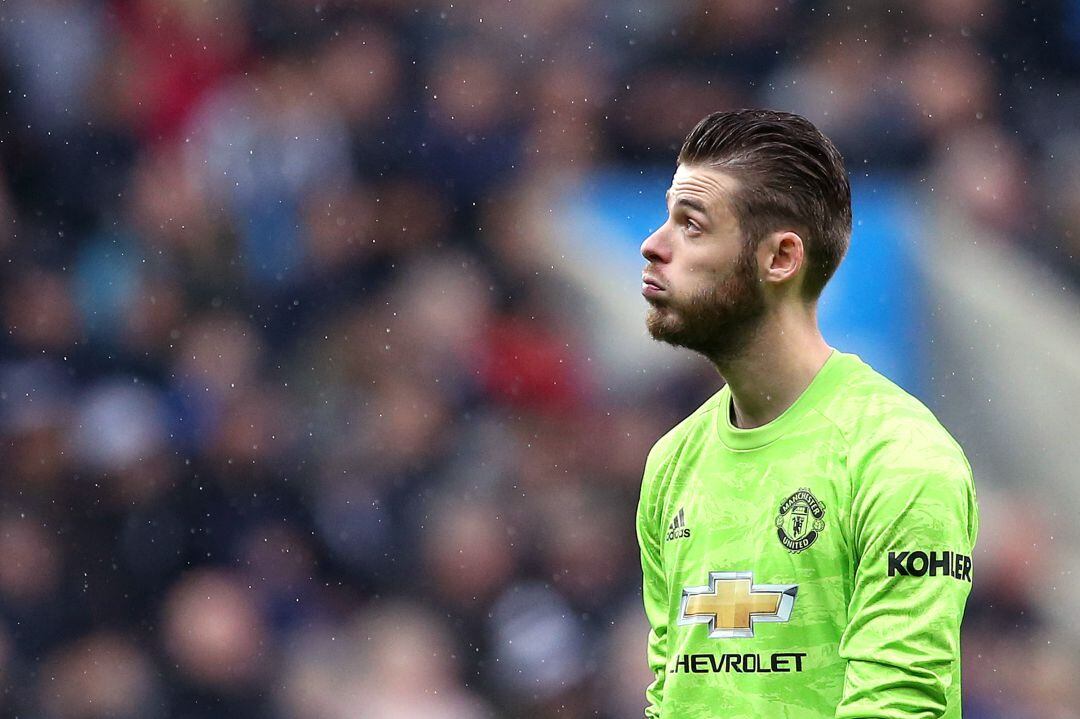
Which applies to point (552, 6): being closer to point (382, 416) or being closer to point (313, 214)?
point (313, 214)

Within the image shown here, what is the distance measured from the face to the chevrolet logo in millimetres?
352

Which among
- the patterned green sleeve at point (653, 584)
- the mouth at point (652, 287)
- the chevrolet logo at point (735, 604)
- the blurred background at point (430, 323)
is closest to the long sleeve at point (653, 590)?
the patterned green sleeve at point (653, 584)

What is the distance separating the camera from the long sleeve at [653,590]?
95.9 inches

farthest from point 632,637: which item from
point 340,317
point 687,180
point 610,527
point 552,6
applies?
point 687,180

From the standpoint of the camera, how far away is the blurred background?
15.4 ft

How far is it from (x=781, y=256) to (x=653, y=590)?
24.3 inches

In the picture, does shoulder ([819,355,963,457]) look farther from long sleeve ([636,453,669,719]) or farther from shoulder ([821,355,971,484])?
long sleeve ([636,453,669,719])

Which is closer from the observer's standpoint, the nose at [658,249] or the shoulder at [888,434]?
the shoulder at [888,434]

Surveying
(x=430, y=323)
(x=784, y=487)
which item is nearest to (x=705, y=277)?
(x=784, y=487)

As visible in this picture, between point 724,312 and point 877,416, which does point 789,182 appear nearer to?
point 724,312

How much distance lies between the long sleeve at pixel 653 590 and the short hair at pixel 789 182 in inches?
17.3

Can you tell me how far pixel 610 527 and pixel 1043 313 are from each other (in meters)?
1.49

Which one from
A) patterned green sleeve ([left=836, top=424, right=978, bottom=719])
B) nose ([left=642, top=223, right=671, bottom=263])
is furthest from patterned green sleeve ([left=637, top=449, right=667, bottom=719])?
patterned green sleeve ([left=836, top=424, right=978, bottom=719])

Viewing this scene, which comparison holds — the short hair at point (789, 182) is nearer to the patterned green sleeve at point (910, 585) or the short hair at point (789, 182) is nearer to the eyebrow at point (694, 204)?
the eyebrow at point (694, 204)
